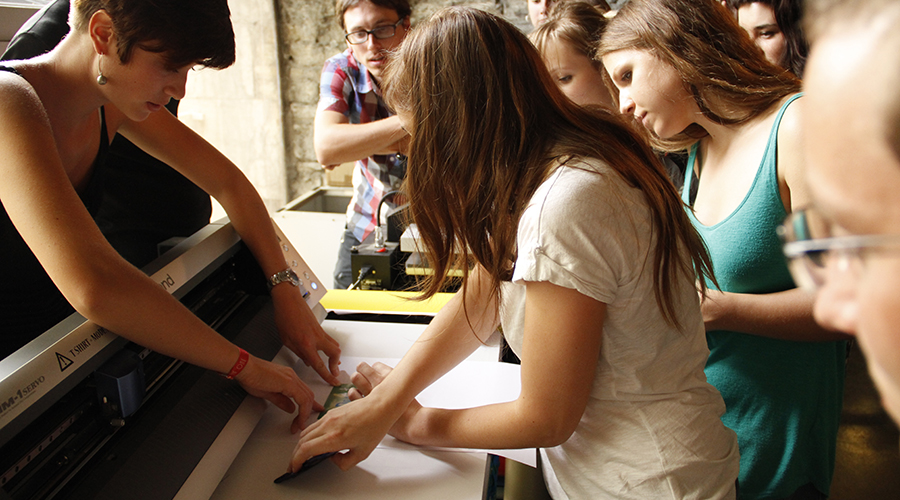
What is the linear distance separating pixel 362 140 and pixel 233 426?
1.14 meters

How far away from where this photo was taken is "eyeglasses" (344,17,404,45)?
72.4 inches

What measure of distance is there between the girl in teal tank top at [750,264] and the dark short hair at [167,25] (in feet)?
2.48

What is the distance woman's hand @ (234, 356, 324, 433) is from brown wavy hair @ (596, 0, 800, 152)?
2.94 ft

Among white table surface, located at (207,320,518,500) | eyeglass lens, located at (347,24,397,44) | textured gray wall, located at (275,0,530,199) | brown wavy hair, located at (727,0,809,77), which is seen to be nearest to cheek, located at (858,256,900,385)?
white table surface, located at (207,320,518,500)

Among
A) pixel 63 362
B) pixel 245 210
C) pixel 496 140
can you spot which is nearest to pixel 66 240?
pixel 63 362

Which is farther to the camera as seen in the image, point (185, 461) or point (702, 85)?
point (702, 85)

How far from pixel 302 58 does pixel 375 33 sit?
1.90m

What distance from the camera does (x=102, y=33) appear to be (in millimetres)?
863

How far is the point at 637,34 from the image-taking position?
3.63ft

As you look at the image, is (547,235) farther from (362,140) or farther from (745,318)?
(362,140)

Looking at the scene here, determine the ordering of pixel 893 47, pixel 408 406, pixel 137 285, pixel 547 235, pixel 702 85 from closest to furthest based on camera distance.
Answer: pixel 893 47 < pixel 547 235 < pixel 137 285 < pixel 408 406 < pixel 702 85

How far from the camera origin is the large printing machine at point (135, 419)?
2.14 feet

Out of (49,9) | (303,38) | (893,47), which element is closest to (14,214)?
(49,9)

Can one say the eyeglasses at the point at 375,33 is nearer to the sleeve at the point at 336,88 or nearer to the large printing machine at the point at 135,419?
the sleeve at the point at 336,88
